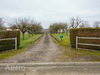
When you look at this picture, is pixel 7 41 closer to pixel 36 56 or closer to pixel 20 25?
pixel 36 56

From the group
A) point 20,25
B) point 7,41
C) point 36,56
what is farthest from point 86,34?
point 20,25

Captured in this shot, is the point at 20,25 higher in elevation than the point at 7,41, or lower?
higher

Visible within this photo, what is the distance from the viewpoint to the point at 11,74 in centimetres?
259

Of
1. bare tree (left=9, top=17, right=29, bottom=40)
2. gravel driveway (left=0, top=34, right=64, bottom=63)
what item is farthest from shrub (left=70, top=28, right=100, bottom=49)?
bare tree (left=9, top=17, right=29, bottom=40)

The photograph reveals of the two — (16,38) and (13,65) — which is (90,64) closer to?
(13,65)

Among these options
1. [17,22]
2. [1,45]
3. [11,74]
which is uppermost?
[17,22]

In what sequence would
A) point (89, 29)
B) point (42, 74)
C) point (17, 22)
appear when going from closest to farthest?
point (42, 74), point (89, 29), point (17, 22)

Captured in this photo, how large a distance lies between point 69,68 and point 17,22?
16259 millimetres

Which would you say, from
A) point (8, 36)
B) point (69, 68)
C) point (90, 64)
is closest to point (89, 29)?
point (90, 64)

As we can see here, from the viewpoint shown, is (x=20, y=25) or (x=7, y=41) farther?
(x=20, y=25)

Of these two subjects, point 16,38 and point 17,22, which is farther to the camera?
point 17,22

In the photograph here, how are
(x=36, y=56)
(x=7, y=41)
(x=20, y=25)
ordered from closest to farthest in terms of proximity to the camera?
(x=36, y=56) < (x=7, y=41) < (x=20, y=25)

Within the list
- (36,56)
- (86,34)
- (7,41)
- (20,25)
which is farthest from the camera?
(20,25)

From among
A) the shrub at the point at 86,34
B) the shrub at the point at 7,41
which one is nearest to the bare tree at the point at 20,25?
the shrub at the point at 7,41
